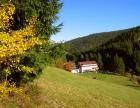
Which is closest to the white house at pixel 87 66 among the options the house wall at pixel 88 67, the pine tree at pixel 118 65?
the house wall at pixel 88 67

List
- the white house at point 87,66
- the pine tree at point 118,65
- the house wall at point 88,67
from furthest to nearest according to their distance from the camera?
the white house at point 87,66 < the house wall at point 88,67 < the pine tree at point 118,65

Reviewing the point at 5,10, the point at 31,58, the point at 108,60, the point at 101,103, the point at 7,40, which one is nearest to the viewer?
the point at 7,40

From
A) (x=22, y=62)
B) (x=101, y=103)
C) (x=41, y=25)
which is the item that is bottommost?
(x=101, y=103)

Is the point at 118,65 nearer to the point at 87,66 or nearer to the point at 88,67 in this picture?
the point at 88,67

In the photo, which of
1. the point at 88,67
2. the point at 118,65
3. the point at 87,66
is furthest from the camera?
the point at 87,66

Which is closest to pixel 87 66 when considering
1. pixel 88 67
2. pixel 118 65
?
pixel 88 67

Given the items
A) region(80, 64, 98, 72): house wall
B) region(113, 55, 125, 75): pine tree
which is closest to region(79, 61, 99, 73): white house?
region(80, 64, 98, 72): house wall

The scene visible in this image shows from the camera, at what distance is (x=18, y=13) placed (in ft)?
74.8

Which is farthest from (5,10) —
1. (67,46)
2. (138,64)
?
(138,64)

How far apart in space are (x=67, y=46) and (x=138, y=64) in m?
143

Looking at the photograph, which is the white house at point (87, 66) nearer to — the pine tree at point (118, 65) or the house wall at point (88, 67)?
the house wall at point (88, 67)

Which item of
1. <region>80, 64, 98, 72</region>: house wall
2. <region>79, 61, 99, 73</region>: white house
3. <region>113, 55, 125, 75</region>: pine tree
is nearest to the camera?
<region>113, 55, 125, 75</region>: pine tree

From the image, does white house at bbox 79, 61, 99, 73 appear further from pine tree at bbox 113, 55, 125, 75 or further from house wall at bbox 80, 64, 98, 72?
pine tree at bbox 113, 55, 125, 75

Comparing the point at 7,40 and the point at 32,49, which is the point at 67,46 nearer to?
the point at 32,49
